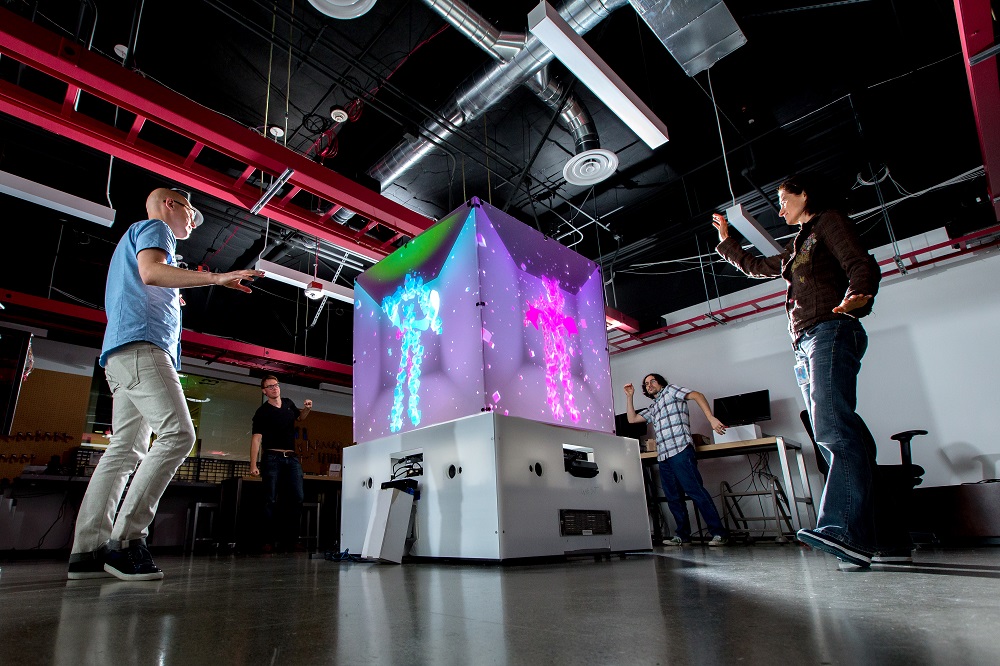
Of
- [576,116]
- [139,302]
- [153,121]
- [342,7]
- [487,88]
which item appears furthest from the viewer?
[576,116]

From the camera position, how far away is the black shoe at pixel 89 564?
1.92 m

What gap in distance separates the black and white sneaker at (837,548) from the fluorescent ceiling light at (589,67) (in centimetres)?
242

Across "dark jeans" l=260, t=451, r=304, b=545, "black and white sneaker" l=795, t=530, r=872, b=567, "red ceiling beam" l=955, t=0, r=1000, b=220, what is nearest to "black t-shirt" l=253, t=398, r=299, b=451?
"dark jeans" l=260, t=451, r=304, b=545

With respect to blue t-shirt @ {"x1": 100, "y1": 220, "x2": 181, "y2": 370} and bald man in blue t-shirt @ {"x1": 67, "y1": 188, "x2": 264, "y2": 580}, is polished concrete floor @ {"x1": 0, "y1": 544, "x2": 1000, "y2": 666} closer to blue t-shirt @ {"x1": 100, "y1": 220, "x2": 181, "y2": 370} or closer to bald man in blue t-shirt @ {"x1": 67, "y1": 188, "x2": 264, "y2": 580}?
bald man in blue t-shirt @ {"x1": 67, "y1": 188, "x2": 264, "y2": 580}

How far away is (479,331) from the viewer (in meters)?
2.40

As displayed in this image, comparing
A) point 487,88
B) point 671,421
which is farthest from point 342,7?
point 671,421

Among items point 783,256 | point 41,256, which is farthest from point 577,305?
point 41,256

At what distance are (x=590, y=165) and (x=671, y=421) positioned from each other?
86.9 inches

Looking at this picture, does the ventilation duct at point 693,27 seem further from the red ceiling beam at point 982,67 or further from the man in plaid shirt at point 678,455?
the man in plaid shirt at point 678,455

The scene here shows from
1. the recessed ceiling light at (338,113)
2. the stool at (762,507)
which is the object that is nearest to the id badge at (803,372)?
the stool at (762,507)

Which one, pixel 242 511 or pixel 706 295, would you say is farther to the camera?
pixel 706 295

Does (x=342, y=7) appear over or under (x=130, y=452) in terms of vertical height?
over

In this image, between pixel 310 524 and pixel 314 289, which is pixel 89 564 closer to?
pixel 314 289

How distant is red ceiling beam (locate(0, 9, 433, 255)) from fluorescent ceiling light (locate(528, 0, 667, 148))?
5.70 feet
